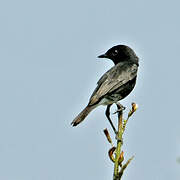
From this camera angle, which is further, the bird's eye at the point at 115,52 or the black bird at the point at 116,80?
the bird's eye at the point at 115,52

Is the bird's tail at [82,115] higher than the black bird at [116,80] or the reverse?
the reverse

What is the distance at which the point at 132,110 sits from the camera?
4578 mm

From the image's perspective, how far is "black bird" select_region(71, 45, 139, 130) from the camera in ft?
24.7

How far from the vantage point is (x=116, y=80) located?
26.5 ft

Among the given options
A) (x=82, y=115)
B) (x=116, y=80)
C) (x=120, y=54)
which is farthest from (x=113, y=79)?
(x=82, y=115)

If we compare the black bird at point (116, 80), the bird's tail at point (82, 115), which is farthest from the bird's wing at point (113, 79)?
the bird's tail at point (82, 115)

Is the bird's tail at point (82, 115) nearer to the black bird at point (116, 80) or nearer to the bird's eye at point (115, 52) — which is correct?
the black bird at point (116, 80)

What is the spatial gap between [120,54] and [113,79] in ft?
5.04

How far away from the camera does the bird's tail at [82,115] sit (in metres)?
5.99

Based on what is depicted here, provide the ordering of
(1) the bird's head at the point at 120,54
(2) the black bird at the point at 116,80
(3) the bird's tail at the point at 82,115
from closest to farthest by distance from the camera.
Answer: (3) the bird's tail at the point at 82,115 → (2) the black bird at the point at 116,80 → (1) the bird's head at the point at 120,54

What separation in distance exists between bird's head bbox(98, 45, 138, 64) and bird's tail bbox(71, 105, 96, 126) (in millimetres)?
2403

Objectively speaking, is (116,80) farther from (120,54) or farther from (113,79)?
(120,54)

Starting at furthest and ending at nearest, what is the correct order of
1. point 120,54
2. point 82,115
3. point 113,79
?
point 120,54 < point 113,79 < point 82,115

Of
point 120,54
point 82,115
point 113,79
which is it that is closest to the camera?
point 82,115
